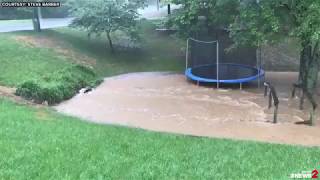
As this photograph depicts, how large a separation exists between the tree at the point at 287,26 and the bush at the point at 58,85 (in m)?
6.11

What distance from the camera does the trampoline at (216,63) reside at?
21.3 meters

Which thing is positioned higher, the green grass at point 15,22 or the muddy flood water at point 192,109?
the green grass at point 15,22

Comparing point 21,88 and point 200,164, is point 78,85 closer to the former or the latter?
point 21,88

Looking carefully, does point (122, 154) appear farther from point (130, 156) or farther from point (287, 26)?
point (287, 26)

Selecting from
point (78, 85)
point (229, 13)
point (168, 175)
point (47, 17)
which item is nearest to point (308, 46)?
point (229, 13)

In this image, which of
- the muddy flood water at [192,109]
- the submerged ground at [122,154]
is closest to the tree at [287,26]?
the muddy flood water at [192,109]

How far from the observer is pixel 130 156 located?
7.75m

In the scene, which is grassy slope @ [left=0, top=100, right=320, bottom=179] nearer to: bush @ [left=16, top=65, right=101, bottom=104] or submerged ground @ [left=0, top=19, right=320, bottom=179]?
submerged ground @ [left=0, top=19, right=320, bottom=179]

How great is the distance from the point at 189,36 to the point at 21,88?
8.92 metres

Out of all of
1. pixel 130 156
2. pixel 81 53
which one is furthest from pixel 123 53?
pixel 130 156

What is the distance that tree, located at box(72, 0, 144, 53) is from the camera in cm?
2280

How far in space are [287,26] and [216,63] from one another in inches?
259

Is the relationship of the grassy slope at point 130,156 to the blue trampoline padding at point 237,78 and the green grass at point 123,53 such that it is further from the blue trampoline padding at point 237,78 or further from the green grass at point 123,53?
the green grass at point 123,53

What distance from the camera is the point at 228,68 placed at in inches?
862
